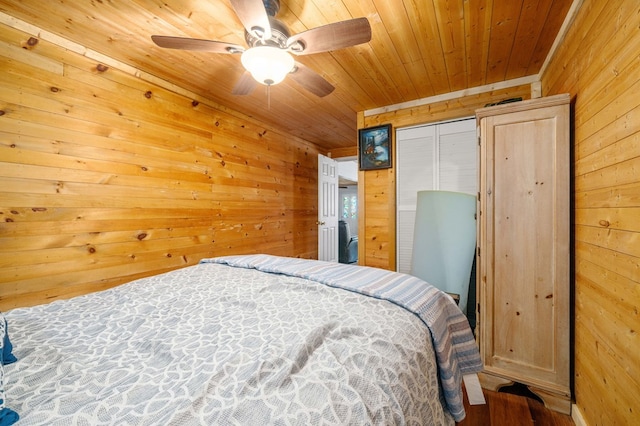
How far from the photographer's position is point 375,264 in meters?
3.08

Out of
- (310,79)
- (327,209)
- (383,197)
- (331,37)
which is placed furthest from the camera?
(327,209)

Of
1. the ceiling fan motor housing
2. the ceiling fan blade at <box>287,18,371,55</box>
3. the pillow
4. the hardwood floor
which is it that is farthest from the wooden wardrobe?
the pillow

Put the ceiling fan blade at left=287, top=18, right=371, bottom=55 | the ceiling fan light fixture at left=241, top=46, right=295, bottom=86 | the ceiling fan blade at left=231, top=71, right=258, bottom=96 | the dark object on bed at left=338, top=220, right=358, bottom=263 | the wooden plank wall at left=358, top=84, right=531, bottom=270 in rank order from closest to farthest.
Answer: the ceiling fan blade at left=287, top=18, right=371, bottom=55 < the ceiling fan light fixture at left=241, top=46, right=295, bottom=86 < the ceiling fan blade at left=231, top=71, right=258, bottom=96 < the wooden plank wall at left=358, top=84, right=531, bottom=270 < the dark object on bed at left=338, top=220, right=358, bottom=263

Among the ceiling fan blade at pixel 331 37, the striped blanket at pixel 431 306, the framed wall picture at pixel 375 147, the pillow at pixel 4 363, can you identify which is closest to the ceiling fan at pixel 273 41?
the ceiling fan blade at pixel 331 37

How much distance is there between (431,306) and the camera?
110 cm

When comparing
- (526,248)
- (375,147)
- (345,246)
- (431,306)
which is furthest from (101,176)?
(345,246)

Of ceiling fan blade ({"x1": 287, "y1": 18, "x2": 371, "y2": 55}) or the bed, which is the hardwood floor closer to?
the bed

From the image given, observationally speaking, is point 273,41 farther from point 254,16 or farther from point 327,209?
point 327,209

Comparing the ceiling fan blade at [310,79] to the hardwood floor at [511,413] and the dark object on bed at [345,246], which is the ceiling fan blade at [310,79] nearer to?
the hardwood floor at [511,413]

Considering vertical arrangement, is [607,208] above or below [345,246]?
above

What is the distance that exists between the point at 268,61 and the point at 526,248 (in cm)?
191

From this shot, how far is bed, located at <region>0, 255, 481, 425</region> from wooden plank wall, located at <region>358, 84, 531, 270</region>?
5.67ft

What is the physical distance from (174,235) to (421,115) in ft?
9.18

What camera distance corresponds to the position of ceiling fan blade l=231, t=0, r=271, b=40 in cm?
119
